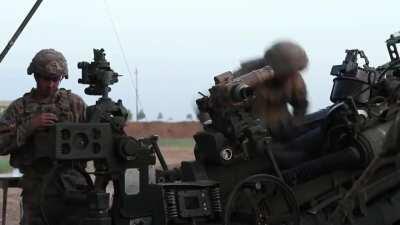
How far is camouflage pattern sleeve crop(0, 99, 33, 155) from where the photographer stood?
5441mm

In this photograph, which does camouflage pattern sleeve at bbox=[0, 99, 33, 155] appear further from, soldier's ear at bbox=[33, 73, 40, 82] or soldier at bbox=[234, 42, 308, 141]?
soldier at bbox=[234, 42, 308, 141]

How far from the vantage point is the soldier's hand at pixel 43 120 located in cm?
532

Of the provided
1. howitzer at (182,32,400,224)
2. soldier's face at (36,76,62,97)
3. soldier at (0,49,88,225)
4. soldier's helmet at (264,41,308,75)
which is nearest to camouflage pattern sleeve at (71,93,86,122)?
soldier at (0,49,88,225)

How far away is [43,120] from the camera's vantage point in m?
5.33

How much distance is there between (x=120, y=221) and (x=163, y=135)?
57222 millimetres

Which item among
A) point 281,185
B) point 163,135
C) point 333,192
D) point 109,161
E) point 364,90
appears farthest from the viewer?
point 163,135

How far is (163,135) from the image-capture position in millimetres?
62562

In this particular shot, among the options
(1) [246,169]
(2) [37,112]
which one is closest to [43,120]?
(2) [37,112]

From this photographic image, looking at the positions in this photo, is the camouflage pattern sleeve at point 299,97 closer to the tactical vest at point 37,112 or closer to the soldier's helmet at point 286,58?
the soldier's helmet at point 286,58

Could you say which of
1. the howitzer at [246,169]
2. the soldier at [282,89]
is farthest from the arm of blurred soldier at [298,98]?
the howitzer at [246,169]

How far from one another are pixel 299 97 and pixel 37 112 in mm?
2122

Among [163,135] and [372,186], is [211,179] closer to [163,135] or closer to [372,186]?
[372,186]

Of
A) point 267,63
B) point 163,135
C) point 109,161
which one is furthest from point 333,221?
point 163,135

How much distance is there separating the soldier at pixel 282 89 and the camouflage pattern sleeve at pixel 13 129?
1.78 metres
